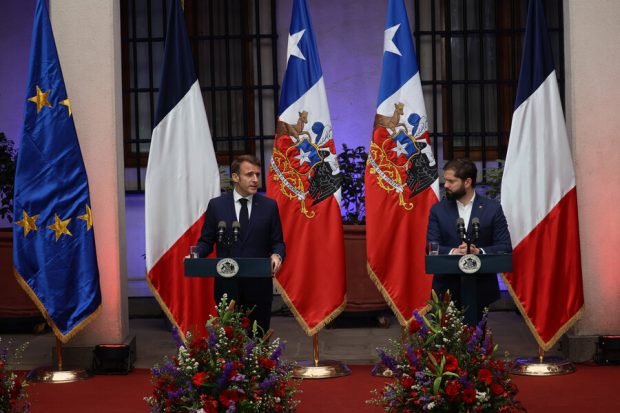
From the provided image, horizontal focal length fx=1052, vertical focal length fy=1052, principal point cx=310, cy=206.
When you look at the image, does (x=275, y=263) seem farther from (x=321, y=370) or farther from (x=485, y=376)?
(x=321, y=370)

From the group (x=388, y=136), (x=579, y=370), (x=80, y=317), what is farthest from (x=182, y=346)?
(x=579, y=370)

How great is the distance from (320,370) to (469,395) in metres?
2.61

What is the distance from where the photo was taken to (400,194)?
8.05 meters

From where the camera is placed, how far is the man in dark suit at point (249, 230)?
6859 millimetres

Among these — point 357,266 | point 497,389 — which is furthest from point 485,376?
point 357,266

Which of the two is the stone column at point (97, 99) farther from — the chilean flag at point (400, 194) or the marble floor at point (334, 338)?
the chilean flag at point (400, 194)

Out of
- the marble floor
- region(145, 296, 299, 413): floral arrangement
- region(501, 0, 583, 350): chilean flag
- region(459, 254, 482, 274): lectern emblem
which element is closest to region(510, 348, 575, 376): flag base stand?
region(501, 0, 583, 350): chilean flag

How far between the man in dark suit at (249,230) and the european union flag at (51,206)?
1442 mm

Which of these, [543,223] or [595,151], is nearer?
[543,223]

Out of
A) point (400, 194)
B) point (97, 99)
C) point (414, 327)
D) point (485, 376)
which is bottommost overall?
point (485, 376)

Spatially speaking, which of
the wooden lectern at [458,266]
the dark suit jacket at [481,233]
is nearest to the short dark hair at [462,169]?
the dark suit jacket at [481,233]

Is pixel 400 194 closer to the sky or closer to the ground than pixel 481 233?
closer to the sky

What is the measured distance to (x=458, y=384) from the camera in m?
5.43

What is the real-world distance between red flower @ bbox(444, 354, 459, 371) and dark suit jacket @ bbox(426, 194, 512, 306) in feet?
4.29
